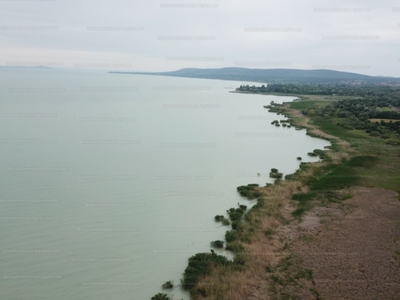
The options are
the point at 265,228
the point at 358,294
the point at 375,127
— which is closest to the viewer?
the point at 358,294

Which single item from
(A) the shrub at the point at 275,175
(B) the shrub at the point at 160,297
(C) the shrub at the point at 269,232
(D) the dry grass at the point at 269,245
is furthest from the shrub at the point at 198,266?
(A) the shrub at the point at 275,175

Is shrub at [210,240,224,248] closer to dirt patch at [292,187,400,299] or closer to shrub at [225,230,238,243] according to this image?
shrub at [225,230,238,243]

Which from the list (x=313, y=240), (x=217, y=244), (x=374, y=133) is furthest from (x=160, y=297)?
(x=374, y=133)

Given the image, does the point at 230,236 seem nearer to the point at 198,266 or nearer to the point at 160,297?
the point at 198,266

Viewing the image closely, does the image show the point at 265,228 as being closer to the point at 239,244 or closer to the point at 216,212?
the point at 239,244

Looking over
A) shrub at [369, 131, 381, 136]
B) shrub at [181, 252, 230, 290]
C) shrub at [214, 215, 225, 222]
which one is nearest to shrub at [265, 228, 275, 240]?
shrub at [214, 215, 225, 222]

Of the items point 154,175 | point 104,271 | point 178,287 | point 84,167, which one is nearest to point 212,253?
point 178,287
